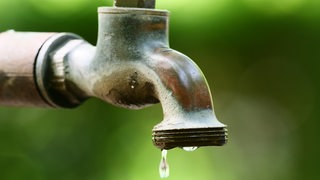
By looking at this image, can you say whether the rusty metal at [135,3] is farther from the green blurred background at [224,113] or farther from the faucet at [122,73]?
the green blurred background at [224,113]

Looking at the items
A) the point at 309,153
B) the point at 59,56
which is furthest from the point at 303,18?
the point at 59,56

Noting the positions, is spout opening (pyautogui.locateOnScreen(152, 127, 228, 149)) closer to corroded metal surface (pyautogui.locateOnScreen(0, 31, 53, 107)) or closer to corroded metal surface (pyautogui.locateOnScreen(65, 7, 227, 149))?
corroded metal surface (pyautogui.locateOnScreen(65, 7, 227, 149))

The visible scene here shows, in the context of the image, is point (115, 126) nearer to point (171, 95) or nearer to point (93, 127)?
point (93, 127)

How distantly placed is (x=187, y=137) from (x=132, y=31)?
0.53 ft

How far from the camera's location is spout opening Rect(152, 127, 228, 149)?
0.81m

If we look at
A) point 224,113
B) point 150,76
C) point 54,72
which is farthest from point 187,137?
point 224,113

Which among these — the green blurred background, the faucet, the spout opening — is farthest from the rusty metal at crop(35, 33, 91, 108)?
the green blurred background

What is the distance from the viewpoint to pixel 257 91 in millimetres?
1762

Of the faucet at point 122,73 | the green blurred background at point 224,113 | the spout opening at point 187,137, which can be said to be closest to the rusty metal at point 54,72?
the faucet at point 122,73

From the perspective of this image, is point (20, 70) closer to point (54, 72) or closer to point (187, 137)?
point (54, 72)

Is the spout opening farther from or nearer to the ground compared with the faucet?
nearer to the ground

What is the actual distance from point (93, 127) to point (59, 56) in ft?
2.61

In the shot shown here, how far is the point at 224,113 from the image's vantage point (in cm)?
174

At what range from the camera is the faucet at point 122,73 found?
84cm
